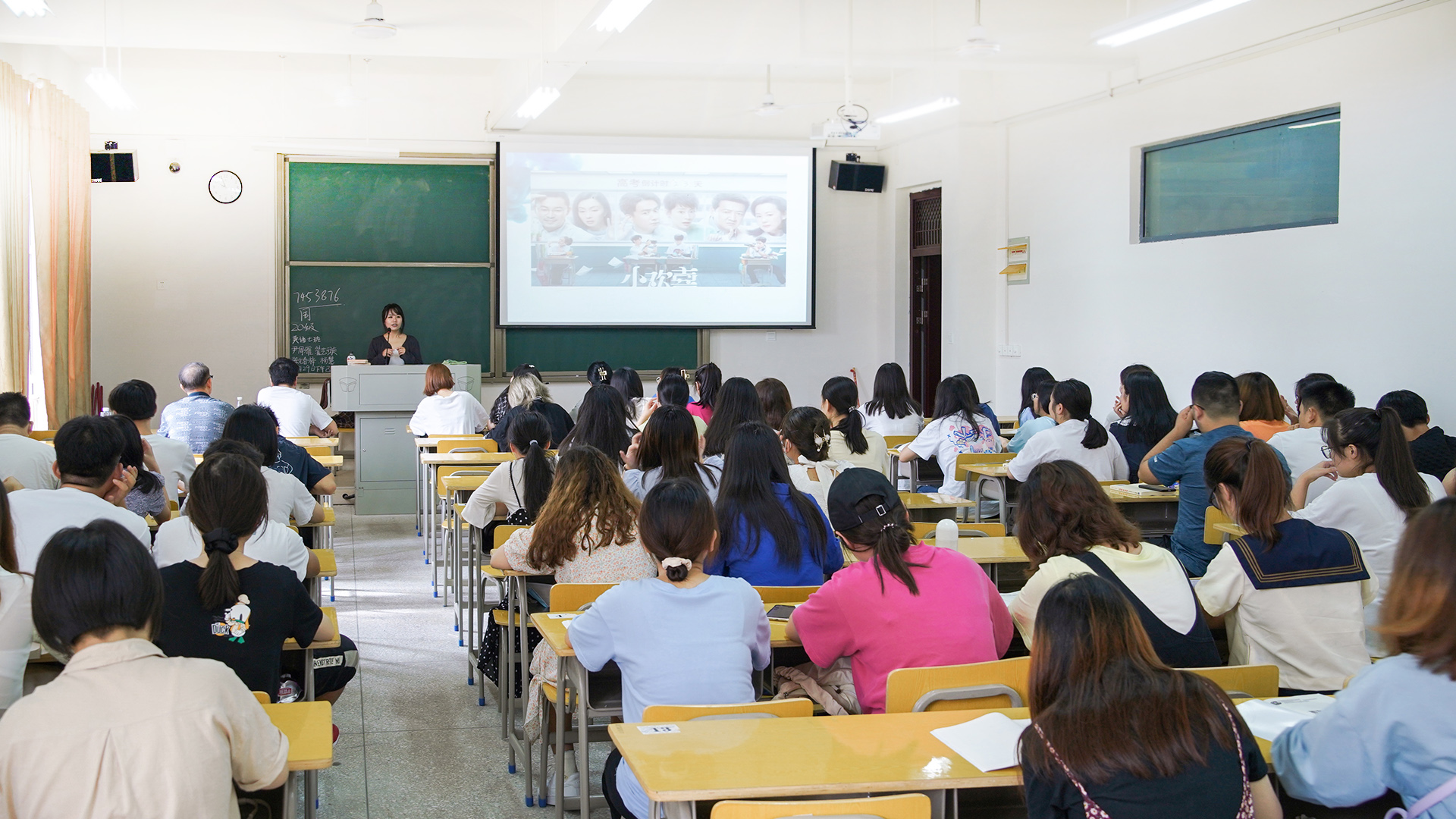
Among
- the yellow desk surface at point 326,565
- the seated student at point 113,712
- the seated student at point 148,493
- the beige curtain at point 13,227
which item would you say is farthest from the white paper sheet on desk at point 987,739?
the beige curtain at point 13,227

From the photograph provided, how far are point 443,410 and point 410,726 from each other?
3.69 metres

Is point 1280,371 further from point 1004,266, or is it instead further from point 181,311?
point 181,311

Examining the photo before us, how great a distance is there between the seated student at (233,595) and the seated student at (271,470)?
1458mm

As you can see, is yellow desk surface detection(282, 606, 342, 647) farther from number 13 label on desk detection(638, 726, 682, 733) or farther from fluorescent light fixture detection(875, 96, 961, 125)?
fluorescent light fixture detection(875, 96, 961, 125)

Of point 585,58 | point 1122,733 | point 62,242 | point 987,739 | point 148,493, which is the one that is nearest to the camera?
point 1122,733

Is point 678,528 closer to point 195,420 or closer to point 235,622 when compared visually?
point 235,622

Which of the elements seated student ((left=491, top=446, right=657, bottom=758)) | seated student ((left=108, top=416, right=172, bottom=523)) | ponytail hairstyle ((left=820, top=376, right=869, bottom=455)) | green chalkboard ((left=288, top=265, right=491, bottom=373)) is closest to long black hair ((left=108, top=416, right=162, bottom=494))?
seated student ((left=108, top=416, right=172, bottom=523))

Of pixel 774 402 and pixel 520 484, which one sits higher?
pixel 774 402

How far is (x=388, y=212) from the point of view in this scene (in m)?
10.2

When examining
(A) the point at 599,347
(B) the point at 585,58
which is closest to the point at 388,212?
(A) the point at 599,347

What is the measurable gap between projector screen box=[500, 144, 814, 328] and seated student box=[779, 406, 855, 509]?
240 inches

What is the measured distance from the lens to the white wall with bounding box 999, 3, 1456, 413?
6105 mm

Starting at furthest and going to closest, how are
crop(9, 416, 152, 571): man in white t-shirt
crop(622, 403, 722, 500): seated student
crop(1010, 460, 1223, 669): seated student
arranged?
1. crop(622, 403, 722, 500): seated student
2. crop(9, 416, 152, 571): man in white t-shirt
3. crop(1010, 460, 1223, 669): seated student

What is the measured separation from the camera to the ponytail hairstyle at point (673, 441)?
4094 millimetres
